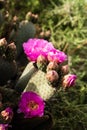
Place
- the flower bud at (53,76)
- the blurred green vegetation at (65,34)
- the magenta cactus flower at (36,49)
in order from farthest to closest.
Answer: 1. the blurred green vegetation at (65,34)
2. the magenta cactus flower at (36,49)
3. the flower bud at (53,76)

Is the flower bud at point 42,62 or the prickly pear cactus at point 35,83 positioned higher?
the flower bud at point 42,62

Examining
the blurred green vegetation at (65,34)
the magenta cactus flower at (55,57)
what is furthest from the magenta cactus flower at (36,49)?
the blurred green vegetation at (65,34)

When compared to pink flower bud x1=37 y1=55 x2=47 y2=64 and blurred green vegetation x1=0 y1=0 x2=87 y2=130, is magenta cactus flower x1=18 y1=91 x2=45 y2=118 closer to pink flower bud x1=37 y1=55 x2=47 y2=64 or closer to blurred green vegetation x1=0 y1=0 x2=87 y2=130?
pink flower bud x1=37 y1=55 x2=47 y2=64

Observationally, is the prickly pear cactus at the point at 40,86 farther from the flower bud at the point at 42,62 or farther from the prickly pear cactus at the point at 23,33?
the prickly pear cactus at the point at 23,33

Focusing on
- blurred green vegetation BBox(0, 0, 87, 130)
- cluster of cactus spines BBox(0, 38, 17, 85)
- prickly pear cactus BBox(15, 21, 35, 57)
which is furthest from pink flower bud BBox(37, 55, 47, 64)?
prickly pear cactus BBox(15, 21, 35, 57)

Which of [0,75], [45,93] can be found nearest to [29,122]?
[45,93]

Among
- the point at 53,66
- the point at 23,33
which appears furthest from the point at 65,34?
the point at 53,66
